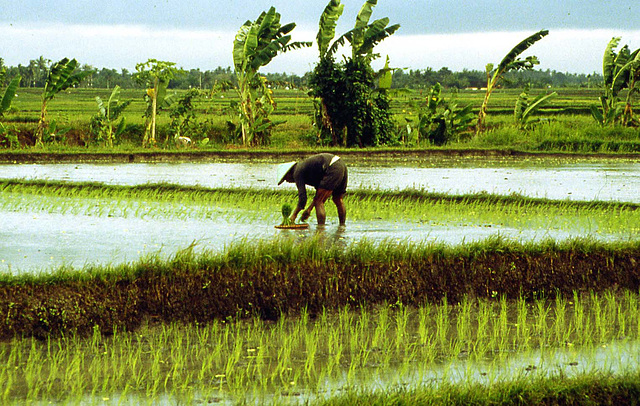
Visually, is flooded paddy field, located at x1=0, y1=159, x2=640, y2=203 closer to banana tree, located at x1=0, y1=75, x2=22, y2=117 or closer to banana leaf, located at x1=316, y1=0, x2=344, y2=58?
banana tree, located at x1=0, y1=75, x2=22, y2=117

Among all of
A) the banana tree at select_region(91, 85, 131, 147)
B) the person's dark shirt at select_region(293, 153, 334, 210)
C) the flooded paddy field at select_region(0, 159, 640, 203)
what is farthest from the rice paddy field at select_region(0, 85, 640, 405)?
the banana tree at select_region(91, 85, 131, 147)

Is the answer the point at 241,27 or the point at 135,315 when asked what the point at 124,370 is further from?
the point at 241,27

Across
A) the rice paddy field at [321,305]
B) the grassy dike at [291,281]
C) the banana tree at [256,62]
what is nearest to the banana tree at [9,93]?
the banana tree at [256,62]

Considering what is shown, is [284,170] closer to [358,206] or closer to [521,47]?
[358,206]

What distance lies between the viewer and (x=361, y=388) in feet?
11.2

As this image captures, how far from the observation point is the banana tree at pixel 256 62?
19.1m

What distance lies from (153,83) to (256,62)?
9.75ft

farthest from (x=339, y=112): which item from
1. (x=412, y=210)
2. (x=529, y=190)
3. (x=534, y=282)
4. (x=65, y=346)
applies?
(x=65, y=346)

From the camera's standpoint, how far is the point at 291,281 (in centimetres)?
517

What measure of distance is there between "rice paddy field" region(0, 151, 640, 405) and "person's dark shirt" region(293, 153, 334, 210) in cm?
46

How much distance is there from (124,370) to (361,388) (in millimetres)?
1242

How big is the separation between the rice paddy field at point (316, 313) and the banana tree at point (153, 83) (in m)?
11.7

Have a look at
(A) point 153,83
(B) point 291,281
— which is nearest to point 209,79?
(A) point 153,83

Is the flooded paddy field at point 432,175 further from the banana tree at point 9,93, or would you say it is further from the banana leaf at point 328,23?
the banana leaf at point 328,23
